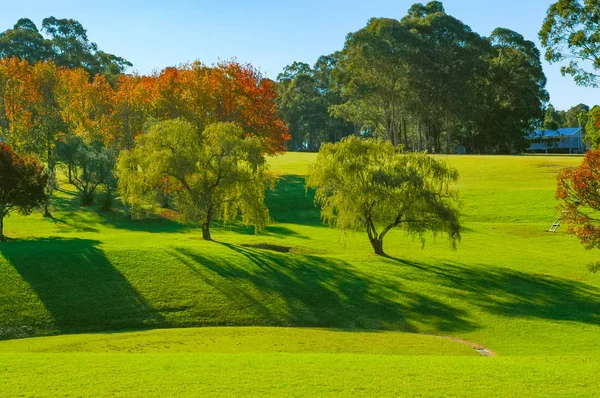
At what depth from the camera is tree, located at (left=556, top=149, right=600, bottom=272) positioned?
29062mm

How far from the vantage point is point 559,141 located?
499 feet

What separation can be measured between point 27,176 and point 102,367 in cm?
3096

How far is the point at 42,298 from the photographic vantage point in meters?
31.0

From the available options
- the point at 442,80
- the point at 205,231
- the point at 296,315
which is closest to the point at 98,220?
the point at 205,231

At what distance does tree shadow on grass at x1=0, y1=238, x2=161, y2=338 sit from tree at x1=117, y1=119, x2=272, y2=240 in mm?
8195

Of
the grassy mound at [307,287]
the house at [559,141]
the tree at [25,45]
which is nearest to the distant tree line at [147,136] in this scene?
the grassy mound at [307,287]

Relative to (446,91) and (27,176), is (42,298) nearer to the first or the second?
(27,176)

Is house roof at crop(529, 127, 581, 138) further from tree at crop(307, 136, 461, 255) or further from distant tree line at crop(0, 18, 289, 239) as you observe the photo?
tree at crop(307, 136, 461, 255)

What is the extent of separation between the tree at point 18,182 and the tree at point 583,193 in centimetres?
3342

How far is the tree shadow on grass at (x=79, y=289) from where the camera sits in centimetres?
2972

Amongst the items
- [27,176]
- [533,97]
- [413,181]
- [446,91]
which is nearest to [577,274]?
[413,181]

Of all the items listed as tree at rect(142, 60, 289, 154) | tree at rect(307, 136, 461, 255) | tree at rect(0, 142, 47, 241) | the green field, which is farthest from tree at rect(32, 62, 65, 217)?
tree at rect(307, 136, 461, 255)

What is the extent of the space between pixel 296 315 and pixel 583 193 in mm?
14619

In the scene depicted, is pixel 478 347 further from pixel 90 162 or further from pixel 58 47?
pixel 58 47
